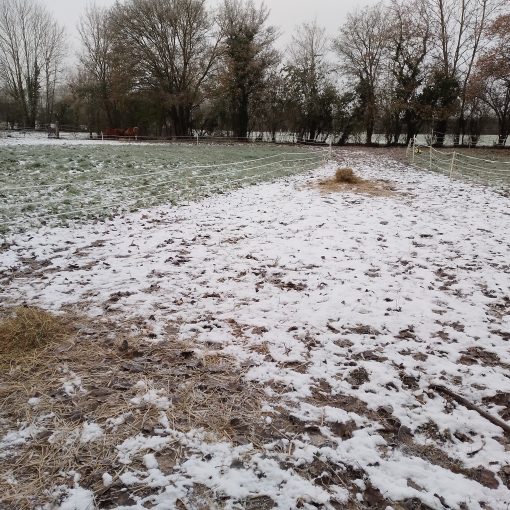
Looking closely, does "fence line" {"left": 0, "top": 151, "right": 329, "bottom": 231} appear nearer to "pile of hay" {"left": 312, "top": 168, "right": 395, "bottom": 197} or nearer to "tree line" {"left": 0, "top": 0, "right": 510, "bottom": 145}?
"pile of hay" {"left": 312, "top": 168, "right": 395, "bottom": 197}

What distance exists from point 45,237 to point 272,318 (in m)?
4.34

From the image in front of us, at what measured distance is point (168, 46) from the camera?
2966 centimetres

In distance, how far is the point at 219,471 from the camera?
2.08 meters

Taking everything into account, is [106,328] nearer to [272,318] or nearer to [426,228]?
[272,318]

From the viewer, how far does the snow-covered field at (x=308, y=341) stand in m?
2.04

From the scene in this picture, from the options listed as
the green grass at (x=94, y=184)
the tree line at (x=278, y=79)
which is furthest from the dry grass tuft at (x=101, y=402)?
the tree line at (x=278, y=79)

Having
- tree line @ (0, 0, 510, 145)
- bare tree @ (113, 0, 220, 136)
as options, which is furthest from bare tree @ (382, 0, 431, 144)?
bare tree @ (113, 0, 220, 136)

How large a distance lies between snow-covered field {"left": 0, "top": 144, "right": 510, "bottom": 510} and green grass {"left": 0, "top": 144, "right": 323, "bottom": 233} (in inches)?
31.5

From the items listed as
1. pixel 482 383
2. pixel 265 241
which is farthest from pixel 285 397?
pixel 265 241

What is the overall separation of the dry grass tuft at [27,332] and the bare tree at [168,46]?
1171 inches

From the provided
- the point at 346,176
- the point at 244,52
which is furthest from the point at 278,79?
the point at 346,176

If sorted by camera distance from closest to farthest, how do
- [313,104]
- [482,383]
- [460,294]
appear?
[482,383] → [460,294] → [313,104]

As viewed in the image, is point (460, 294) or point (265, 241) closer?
point (460, 294)

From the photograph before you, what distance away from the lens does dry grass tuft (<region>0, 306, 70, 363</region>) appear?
3.08m
